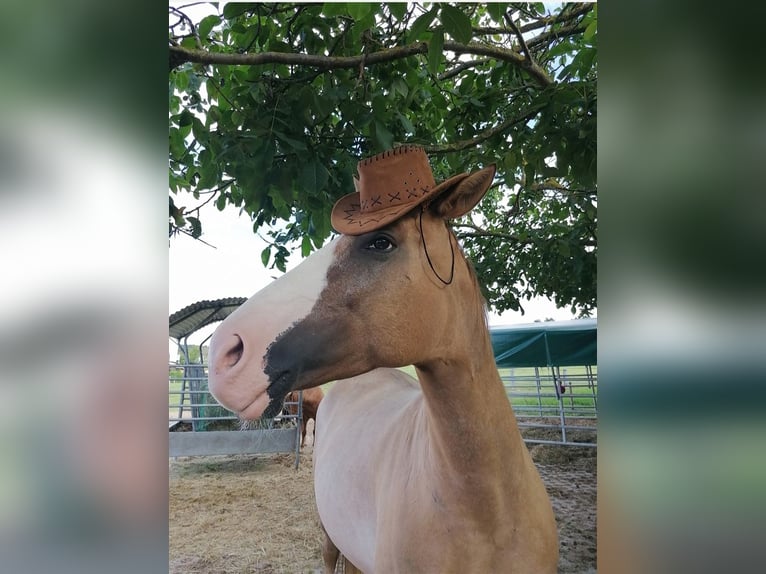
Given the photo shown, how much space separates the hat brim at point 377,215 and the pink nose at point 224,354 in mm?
350

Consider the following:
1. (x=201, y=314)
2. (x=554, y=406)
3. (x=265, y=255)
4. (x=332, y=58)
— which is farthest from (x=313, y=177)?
(x=554, y=406)

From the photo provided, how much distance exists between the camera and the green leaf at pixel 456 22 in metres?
1.15

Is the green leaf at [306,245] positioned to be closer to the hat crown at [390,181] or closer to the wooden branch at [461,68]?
the wooden branch at [461,68]

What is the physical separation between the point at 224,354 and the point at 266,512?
180 inches

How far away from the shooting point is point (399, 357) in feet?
3.25

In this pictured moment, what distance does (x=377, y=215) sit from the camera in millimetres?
1028

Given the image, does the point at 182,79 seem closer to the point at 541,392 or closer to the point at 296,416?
the point at 296,416

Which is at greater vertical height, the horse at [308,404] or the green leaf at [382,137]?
the green leaf at [382,137]

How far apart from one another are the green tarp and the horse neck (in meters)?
4.01

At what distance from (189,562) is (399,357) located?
3.85 meters

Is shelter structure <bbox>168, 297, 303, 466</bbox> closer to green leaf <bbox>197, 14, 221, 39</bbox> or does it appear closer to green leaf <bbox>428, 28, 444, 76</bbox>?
green leaf <bbox>197, 14, 221, 39</bbox>

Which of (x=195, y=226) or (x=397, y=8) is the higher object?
(x=397, y=8)

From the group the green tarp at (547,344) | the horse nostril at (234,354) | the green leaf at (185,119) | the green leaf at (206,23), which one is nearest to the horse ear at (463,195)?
the horse nostril at (234,354)
